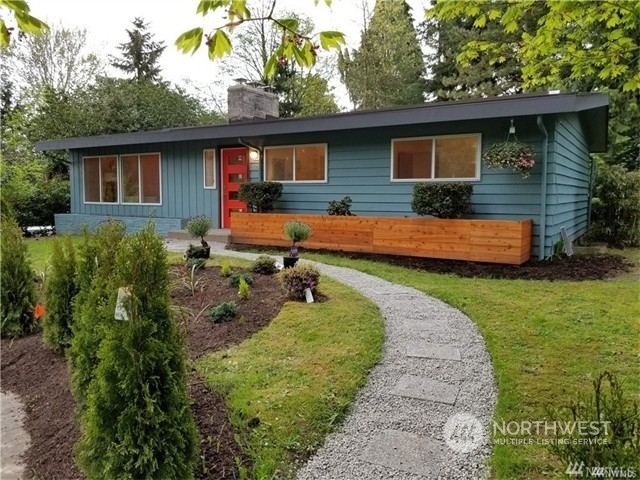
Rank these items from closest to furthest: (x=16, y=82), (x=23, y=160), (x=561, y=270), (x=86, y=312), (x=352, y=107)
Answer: (x=86, y=312)
(x=561, y=270)
(x=23, y=160)
(x=16, y=82)
(x=352, y=107)

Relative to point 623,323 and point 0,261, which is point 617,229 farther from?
point 0,261

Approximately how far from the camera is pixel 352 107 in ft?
72.9

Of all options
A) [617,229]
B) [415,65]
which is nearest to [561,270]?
[617,229]

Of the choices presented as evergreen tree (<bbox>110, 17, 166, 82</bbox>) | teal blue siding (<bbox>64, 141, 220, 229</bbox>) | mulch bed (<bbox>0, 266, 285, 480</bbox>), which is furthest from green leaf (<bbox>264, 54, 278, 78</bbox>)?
evergreen tree (<bbox>110, 17, 166, 82</bbox>)

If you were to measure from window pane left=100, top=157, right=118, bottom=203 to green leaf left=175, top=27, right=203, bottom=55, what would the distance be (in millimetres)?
11390

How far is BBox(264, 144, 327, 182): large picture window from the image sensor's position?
30.3 feet

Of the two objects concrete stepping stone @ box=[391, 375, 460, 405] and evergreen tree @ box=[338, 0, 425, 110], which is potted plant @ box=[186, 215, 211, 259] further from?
evergreen tree @ box=[338, 0, 425, 110]

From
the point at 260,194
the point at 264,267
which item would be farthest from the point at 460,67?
the point at 264,267

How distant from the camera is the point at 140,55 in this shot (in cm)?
2547

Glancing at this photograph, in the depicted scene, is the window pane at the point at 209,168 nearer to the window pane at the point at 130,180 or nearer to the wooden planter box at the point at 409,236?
the wooden planter box at the point at 409,236

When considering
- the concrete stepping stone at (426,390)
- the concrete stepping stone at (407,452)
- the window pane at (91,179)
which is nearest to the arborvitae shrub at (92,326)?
the concrete stepping stone at (407,452)

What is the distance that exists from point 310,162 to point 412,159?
2233mm

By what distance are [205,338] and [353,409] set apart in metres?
1.70

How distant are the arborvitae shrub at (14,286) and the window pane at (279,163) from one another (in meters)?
5.75
